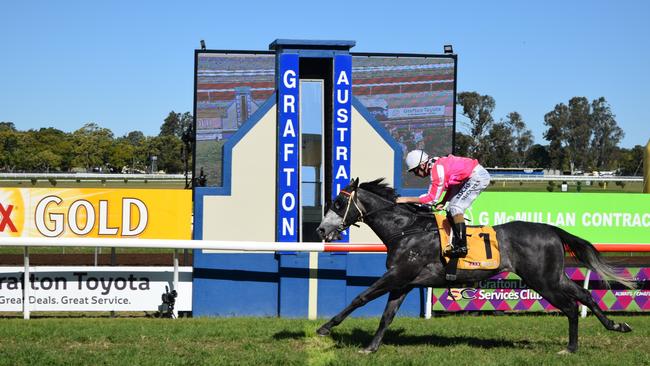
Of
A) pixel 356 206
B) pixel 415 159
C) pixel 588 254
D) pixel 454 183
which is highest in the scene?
pixel 415 159

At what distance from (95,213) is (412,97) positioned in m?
4.52

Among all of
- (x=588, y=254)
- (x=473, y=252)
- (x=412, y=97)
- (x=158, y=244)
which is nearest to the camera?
(x=473, y=252)

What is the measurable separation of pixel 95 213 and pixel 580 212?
6.54 meters

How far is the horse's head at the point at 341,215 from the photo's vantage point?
798 cm

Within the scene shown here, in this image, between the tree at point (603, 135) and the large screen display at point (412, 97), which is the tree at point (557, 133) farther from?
the large screen display at point (412, 97)

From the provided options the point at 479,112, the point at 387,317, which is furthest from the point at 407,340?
the point at 479,112

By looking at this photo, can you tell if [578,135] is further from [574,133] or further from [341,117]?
[341,117]

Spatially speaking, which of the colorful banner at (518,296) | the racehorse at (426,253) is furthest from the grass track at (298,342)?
the colorful banner at (518,296)

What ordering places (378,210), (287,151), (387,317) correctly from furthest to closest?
(287,151) < (378,210) < (387,317)

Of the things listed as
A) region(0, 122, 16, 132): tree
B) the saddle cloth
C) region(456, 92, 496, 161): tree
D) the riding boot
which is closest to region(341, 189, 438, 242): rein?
the saddle cloth

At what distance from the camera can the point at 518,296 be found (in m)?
11.0

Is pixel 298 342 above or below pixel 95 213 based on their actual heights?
below

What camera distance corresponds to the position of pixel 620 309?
11.1 meters

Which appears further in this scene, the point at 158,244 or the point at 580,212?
the point at 580,212
